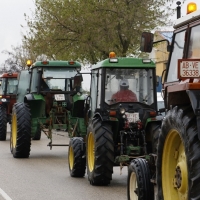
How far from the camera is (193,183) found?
7.12 m

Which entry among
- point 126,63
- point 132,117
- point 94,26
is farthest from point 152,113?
point 94,26

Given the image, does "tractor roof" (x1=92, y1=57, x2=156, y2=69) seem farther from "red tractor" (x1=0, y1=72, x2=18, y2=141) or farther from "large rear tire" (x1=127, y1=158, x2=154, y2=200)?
"red tractor" (x1=0, y1=72, x2=18, y2=141)

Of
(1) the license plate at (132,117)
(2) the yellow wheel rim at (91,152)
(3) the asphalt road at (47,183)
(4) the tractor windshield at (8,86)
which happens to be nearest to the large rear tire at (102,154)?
(3) the asphalt road at (47,183)

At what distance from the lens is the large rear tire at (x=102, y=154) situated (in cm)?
1314

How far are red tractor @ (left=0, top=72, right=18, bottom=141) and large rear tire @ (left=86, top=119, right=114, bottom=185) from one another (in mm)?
13138

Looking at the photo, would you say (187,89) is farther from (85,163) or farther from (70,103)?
(70,103)

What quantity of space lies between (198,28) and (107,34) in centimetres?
2675

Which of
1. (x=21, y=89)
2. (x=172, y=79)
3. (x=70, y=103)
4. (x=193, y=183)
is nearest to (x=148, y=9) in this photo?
(x=21, y=89)

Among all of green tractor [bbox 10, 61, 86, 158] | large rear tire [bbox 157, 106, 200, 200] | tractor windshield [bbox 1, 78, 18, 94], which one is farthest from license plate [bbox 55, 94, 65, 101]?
large rear tire [bbox 157, 106, 200, 200]

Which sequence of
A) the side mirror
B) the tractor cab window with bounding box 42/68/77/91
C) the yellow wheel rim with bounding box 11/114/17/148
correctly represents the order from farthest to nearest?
1. the tractor cab window with bounding box 42/68/77/91
2. the yellow wheel rim with bounding box 11/114/17/148
3. the side mirror

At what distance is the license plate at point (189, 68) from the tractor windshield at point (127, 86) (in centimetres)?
660

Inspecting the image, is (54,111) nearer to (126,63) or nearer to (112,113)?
(126,63)

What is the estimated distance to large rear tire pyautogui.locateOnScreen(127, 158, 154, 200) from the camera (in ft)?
31.2

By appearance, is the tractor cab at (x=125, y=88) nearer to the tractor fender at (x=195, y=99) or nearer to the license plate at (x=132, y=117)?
the license plate at (x=132, y=117)
